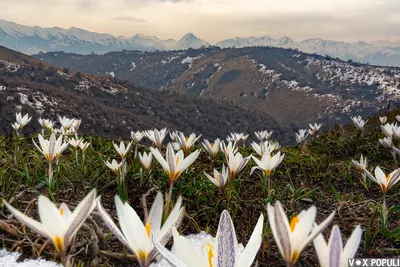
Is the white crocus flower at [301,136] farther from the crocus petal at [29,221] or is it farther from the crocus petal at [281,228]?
the crocus petal at [29,221]

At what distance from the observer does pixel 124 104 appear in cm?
8750

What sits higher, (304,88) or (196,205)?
(196,205)

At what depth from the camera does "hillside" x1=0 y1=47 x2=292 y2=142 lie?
57562 mm

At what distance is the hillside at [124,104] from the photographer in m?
57.6

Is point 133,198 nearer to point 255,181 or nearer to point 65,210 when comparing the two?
point 255,181

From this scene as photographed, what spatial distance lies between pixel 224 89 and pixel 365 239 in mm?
173423

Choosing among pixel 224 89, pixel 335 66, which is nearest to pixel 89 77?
pixel 224 89

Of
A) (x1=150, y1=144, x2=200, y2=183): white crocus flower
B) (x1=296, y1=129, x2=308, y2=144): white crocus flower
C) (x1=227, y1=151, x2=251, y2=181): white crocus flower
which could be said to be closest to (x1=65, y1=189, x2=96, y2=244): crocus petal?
(x1=150, y1=144, x2=200, y2=183): white crocus flower

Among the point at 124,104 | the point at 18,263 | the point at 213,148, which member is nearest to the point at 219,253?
the point at 18,263

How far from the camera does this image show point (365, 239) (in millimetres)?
1918

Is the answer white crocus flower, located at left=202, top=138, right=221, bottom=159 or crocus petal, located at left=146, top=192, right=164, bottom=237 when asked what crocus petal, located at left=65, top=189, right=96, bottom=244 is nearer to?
crocus petal, located at left=146, top=192, right=164, bottom=237

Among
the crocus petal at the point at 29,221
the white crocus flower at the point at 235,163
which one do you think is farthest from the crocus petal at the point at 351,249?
the white crocus flower at the point at 235,163

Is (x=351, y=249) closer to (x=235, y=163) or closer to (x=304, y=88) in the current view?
(x=235, y=163)

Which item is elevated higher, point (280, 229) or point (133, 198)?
point (280, 229)
